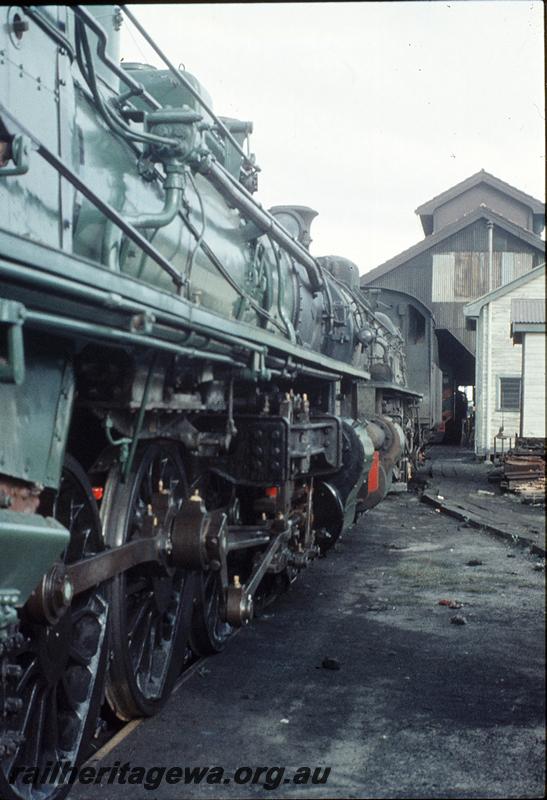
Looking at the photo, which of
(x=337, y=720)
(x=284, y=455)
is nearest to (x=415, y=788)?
(x=337, y=720)

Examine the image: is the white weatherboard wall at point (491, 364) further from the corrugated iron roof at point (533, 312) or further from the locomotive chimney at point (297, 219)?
the corrugated iron roof at point (533, 312)

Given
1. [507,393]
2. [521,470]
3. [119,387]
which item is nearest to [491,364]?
[507,393]

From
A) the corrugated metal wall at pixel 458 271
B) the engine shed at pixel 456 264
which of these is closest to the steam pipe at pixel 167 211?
the engine shed at pixel 456 264

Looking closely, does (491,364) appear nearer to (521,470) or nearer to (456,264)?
(456,264)

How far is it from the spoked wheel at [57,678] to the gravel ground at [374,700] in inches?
8.2

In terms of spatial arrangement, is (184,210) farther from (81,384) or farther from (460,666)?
(460,666)

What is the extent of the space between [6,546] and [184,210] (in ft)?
6.63

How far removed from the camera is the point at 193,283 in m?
4.18

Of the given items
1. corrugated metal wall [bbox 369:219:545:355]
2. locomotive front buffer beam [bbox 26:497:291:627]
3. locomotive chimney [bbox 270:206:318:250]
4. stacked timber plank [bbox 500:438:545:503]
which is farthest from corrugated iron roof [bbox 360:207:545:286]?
locomotive front buffer beam [bbox 26:497:291:627]

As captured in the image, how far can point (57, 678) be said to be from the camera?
3.12 metres

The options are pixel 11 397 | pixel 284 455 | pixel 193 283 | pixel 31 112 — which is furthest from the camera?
pixel 284 455

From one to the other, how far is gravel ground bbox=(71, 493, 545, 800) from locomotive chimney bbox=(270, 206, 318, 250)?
3.14 meters

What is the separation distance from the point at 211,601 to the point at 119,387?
2.18 metres

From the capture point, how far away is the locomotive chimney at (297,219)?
8.12 meters
